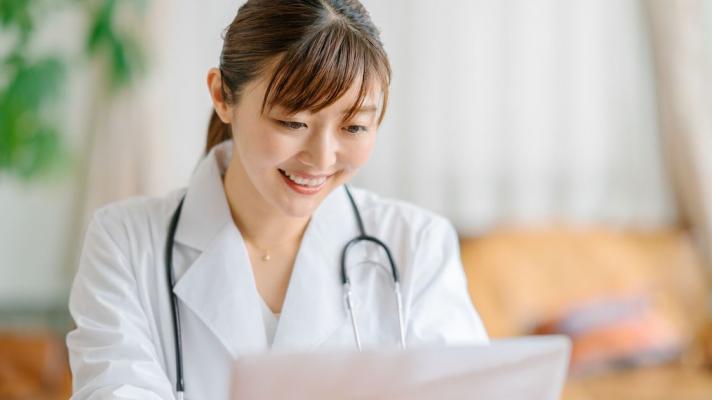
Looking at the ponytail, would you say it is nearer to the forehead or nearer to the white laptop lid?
the forehead

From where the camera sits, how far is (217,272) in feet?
5.00

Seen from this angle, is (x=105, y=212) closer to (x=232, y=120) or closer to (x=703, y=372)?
(x=232, y=120)

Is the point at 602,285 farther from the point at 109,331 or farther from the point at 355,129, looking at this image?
the point at 109,331

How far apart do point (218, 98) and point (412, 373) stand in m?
0.65

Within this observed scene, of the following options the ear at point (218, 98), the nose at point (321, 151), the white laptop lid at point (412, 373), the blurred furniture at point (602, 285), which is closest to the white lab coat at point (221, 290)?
the ear at point (218, 98)

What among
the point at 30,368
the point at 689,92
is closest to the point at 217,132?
the point at 30,368

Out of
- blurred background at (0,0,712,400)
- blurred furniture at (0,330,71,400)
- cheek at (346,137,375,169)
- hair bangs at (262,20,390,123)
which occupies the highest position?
hair bangs at (262,20,390,123)

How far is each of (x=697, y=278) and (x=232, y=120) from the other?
95.8 inches

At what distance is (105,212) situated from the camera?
151 centimetres

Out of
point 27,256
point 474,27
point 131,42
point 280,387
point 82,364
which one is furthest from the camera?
point 474,27

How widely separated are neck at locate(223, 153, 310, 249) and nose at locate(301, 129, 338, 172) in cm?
22

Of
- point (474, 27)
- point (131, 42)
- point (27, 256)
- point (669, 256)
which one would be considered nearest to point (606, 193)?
point (669, 256)

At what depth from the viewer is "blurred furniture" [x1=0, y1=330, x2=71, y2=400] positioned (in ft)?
8.81

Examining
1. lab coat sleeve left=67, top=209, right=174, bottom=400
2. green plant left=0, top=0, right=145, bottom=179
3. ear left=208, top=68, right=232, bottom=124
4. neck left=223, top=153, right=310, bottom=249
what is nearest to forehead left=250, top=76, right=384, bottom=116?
ear left=208, top=68, right=232, bottom=124
